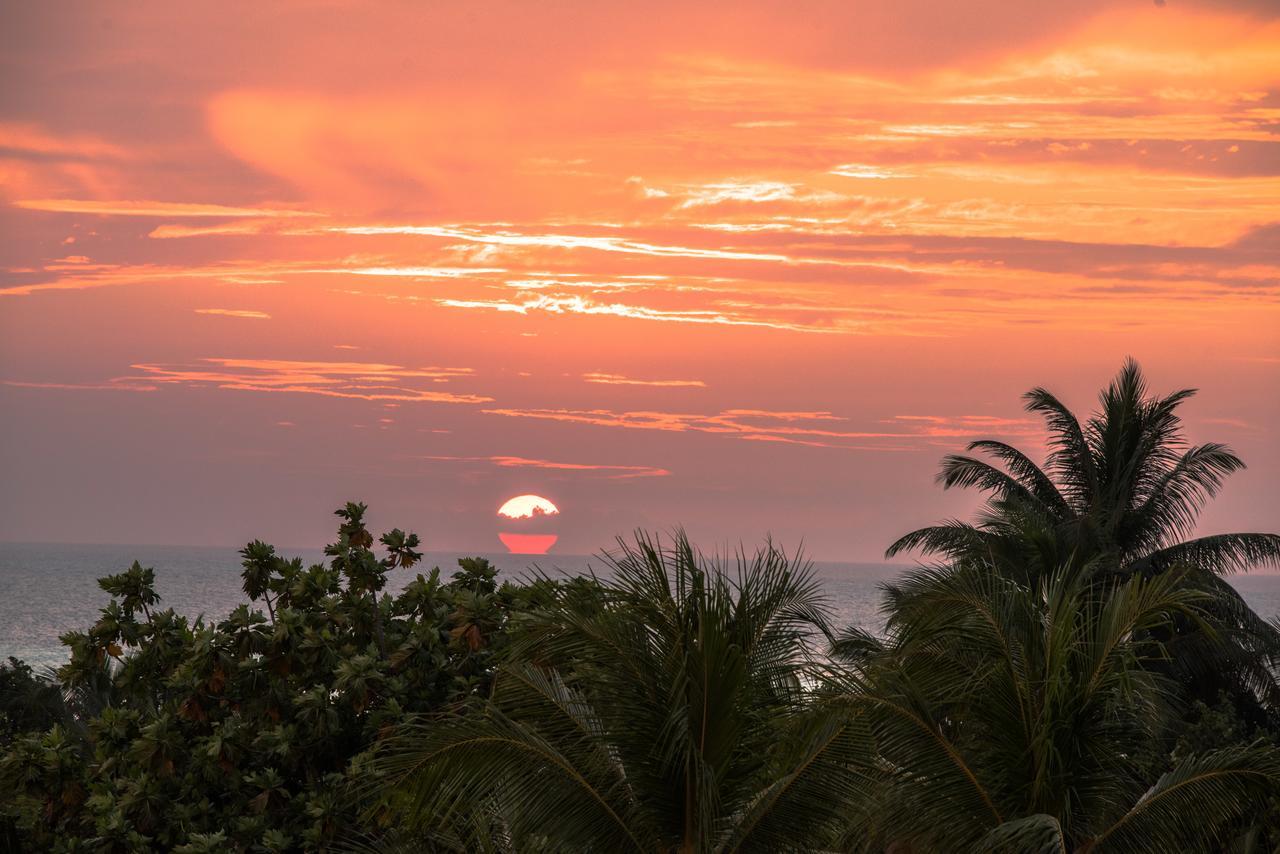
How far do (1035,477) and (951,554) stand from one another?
4.19m

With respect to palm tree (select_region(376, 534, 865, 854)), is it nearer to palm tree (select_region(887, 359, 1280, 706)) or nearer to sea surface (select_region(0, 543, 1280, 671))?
palm tree (select_region(887, 359, 1280, 706))

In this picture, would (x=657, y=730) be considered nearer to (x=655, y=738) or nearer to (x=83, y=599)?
(x=655, y=738)

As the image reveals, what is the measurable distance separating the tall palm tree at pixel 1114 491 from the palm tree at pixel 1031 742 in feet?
51.6

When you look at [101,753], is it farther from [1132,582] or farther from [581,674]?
[1132,582]

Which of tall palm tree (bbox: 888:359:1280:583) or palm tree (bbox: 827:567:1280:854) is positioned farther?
tall palm tree (bbox: 888:359:1280:583)

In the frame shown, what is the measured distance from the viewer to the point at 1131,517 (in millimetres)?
32219

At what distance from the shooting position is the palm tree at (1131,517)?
29.2 metres

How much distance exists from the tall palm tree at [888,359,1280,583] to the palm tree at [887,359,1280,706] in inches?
0.9

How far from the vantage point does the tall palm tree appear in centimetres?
3045

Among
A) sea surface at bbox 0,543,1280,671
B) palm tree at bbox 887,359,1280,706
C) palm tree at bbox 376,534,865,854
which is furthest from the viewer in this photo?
sea surface at bbox 0,543,1280,671

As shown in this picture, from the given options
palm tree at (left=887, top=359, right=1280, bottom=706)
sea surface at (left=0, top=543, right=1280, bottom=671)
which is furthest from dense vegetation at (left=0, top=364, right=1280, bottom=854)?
sea surface at (left=0, top=543, right=1280, bottom=671)

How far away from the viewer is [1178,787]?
39.4 feet

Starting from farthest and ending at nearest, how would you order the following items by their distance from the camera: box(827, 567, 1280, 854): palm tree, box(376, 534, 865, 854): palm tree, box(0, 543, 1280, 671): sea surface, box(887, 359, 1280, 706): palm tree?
box(0, 543, 1280, 671): sea surface
box(887, 359, 1280, 706): palm tree
box(827, 567, 1280, 854): palm tree
box(376, 534, 865, 854): palm tree

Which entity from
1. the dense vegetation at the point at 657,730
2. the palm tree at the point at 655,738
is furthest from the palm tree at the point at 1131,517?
the palm tree at the point at 655,738
